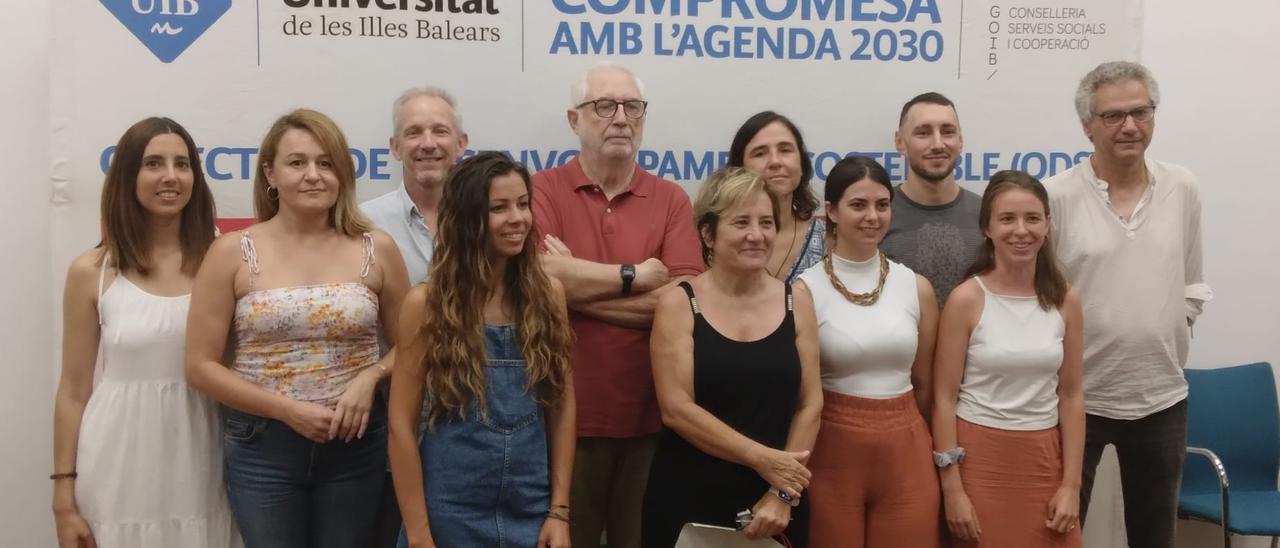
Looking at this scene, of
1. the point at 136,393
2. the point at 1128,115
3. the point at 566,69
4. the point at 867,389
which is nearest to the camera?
the point at 136,393

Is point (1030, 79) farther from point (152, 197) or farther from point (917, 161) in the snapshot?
point (152, 197)

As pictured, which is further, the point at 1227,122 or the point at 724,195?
the point at 1227,122

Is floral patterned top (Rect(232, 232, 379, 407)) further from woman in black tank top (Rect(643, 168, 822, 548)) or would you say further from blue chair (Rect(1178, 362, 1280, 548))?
blue chair (Rect(1178, 362, 1280, 548))

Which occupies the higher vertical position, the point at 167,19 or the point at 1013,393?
the point at 167,19

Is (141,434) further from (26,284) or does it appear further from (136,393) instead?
(26,284)

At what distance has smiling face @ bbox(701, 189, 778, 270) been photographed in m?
2.27

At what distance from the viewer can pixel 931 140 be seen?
119 inches

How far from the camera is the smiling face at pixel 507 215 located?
206 centimetres

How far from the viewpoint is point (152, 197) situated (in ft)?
7.52

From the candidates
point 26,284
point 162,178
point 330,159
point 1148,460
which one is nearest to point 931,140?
point 1148,460

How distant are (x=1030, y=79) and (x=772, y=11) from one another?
3.34 feet

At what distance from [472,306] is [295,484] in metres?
0.63

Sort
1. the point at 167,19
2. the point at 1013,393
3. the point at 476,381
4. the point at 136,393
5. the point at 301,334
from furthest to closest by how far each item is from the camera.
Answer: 1. the point at 167,19
2. the point at 1013,393
3. the point at 136,393
4. the point at 301,334
5. the point at 476,381

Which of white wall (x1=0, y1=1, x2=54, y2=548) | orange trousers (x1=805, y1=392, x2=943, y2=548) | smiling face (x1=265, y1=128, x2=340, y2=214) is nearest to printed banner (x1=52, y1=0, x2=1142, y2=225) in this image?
white wall (x1=0, y1=1, x2=54, y2=548)
